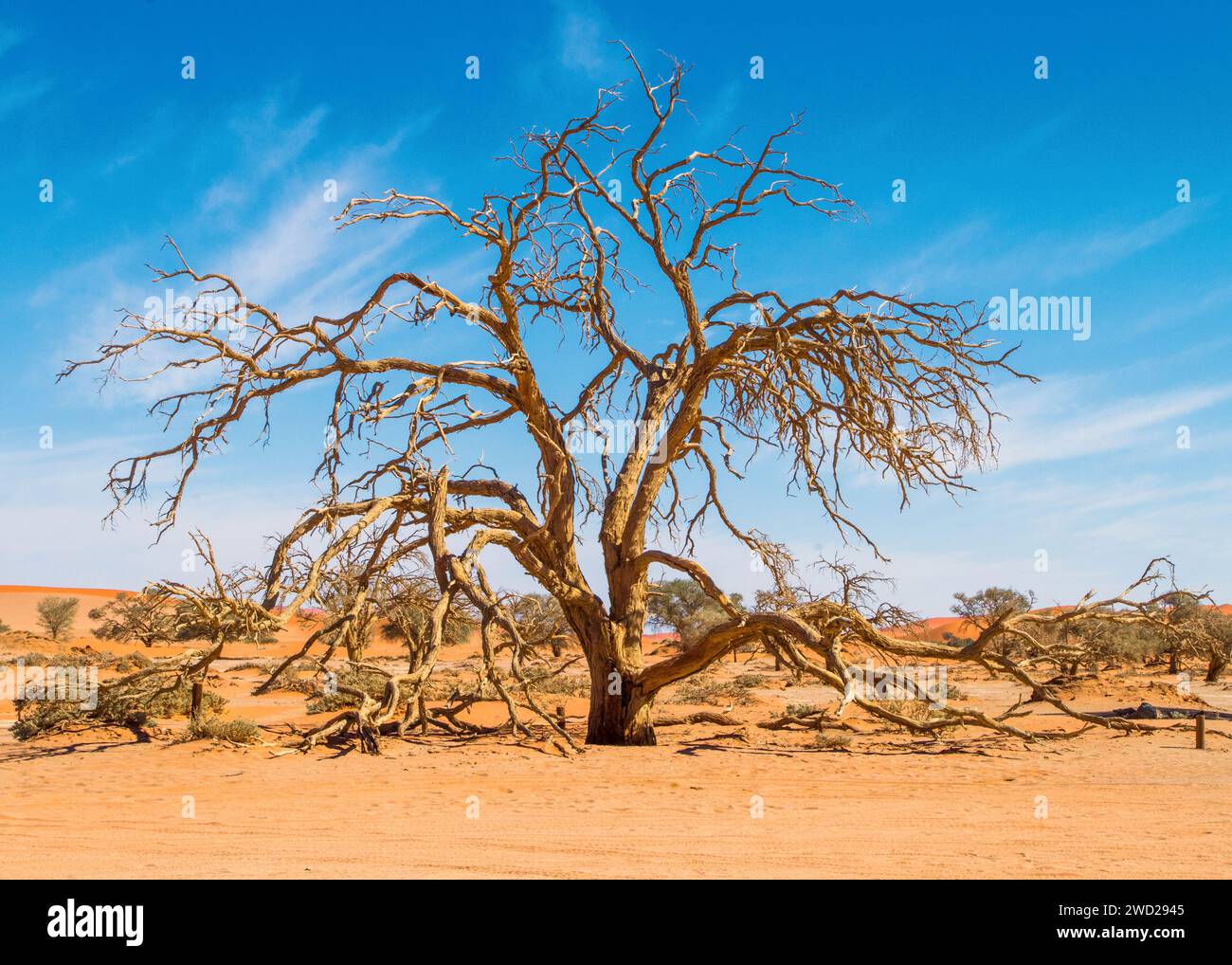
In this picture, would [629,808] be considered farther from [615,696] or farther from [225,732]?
[225,732]

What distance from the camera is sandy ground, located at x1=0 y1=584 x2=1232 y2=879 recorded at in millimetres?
6000

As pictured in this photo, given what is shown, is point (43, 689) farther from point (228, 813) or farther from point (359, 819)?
point (359, 819)

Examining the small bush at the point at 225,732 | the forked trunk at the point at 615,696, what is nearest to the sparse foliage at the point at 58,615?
the small bush at the point at 225,732

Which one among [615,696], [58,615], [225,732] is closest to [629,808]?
[615,696]

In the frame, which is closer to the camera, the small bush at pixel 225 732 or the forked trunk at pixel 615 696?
the forked trunk at pixel 615 696


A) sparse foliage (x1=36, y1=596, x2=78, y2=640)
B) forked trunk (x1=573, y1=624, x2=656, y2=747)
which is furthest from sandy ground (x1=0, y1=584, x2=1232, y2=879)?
sparse foliage (x1=36, y1=596, x2=78, y2=640)

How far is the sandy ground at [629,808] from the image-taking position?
600cm

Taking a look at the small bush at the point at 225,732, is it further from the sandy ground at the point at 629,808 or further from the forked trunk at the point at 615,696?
the forked trunk at the point at 615,696

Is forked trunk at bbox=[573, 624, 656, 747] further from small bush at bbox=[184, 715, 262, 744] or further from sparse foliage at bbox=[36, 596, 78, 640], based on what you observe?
sparse foliage at bbox=[36, 596, 78, 640]

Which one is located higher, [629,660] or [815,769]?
[629,660]

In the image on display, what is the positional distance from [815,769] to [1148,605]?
5533 millimetres
